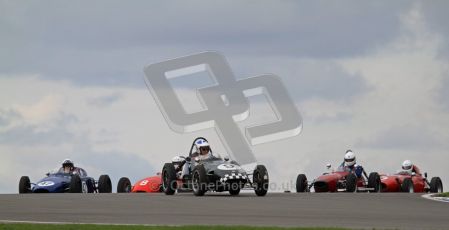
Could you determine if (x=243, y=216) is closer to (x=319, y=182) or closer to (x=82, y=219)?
(x=82, y=219)

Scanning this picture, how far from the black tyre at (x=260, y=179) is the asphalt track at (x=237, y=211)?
1.16 metres

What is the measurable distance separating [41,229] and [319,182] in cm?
2883

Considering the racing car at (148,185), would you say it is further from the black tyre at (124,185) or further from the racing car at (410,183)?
the racing car at (410,183)

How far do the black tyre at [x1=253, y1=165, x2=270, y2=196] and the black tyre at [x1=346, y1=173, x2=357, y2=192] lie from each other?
10198 mm

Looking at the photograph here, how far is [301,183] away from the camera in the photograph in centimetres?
4884

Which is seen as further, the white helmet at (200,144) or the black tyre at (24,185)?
the black tyre at (24,185)

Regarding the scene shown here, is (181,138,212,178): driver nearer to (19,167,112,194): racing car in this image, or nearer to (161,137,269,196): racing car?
(161,137,269,196): racing car

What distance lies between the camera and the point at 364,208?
2958cm

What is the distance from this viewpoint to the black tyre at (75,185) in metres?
43.3

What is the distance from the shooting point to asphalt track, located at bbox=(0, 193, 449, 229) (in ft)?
79.2

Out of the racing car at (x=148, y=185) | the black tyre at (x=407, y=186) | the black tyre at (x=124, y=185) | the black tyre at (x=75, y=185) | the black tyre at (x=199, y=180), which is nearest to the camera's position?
the black tyre at (x=199, y=180)

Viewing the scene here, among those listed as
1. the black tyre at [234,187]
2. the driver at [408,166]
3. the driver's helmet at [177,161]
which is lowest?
the black tyre at [234,187]

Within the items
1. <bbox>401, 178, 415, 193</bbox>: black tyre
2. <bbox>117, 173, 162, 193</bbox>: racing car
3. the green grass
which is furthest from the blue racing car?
the green grass

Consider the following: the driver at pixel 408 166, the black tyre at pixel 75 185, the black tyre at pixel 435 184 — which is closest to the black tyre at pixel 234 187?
the black tyre at pixel 75 185
